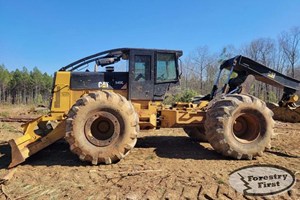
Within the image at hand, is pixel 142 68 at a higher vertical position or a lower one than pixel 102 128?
higher

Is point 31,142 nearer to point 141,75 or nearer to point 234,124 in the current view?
point 141,75

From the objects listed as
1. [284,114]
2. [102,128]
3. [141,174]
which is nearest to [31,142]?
[102,128]

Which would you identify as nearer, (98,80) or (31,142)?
(31,142)

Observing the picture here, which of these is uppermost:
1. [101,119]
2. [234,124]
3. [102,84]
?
[102,84]

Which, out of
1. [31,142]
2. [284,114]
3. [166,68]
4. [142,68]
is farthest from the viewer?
[284,114]

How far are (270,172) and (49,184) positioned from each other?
4108mm

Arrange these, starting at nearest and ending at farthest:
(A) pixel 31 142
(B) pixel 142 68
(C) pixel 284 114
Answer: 1. (A) pixel 31 142
2. (B) pixel 142 68
3. (C) pixel 284 114

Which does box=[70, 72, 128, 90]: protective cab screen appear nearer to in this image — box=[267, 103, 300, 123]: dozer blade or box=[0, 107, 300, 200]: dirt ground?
box=[0, 107, 300, 200]: dirt ground

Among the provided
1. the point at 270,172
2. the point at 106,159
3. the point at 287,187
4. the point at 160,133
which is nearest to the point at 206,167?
the point at 270,172

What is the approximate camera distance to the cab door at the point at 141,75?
24.2ft

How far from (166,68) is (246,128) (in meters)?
2.52

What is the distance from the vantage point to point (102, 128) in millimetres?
6605

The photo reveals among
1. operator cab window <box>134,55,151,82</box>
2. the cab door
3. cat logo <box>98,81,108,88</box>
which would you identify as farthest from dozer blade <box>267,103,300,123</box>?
cat logo <box>98,81,108,88</box>

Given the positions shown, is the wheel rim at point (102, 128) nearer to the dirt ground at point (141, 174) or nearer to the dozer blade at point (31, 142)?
the dirt ground at point (141, 174)
